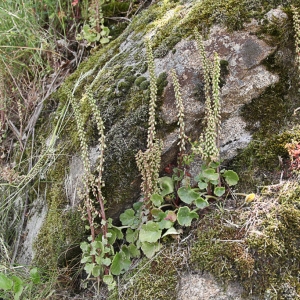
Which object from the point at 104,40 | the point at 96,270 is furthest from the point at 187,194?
the point at 104,40

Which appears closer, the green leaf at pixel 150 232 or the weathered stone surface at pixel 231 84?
the green leaf at pixel 150 232

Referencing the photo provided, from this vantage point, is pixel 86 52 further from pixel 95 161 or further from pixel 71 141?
pixel 95 161

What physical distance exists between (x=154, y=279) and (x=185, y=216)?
0.45 metres

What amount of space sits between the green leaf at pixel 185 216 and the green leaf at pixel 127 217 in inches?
16.2

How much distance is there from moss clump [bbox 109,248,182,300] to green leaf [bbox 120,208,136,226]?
306 millimetres

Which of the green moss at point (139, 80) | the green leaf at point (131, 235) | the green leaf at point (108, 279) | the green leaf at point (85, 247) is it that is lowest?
the green leaf at point (108, 279)

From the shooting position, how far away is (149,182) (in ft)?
7.82

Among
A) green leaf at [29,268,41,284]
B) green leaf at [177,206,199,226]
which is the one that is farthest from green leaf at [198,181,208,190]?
green leaf at [29,268,41,284]

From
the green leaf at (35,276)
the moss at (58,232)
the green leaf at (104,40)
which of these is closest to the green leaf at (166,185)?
the moss at (58,232)

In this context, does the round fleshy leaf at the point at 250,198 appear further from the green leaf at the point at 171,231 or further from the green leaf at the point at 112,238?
the green leaf at the point at 112,238

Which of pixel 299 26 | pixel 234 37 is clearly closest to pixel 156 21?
pixel 234 37

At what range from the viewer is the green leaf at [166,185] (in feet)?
8.29

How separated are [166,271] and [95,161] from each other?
987 millimetres

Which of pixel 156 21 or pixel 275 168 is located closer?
pixel 275 168
